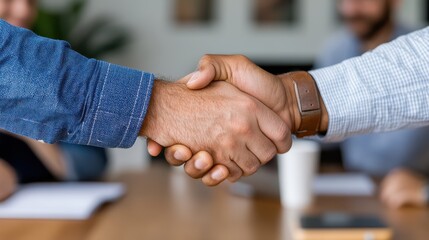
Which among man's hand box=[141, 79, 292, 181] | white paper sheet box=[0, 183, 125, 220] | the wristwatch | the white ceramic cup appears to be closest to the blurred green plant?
white paper sheet box=[0, 183, 125, 220]

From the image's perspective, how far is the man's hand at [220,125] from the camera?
1.34m

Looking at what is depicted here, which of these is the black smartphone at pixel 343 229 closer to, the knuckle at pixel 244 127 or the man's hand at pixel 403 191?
the knuckle at pixel 244 127

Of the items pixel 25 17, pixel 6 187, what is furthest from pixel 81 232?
pixel 25 17

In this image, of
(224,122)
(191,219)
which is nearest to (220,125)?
(224,122)

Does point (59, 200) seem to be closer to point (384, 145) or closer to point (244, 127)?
Result: point (244, 127)

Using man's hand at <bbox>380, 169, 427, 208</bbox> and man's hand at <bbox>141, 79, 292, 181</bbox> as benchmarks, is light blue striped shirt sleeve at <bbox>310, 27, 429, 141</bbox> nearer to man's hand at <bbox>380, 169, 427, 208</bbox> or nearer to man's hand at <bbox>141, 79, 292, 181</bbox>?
man's hand at <bbox>141, 79, 292, 181</bbox>

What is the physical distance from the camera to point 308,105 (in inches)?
55.1

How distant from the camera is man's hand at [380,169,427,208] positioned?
1708 mm

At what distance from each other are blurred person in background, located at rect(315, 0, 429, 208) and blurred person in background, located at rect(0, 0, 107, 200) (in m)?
0.84

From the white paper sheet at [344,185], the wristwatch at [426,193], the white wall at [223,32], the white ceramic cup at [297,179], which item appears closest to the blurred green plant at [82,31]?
the white wall at [223,32]

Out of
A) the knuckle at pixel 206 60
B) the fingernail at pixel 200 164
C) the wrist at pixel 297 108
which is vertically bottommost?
the fingernail at pixel 200 164

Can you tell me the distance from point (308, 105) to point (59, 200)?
68 cm

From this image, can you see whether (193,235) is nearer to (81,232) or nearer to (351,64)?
(81,232)

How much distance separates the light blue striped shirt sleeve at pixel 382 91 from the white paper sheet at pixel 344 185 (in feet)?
1.57
